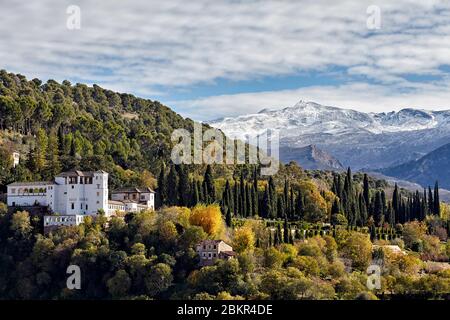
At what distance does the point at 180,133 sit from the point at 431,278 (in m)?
66.8

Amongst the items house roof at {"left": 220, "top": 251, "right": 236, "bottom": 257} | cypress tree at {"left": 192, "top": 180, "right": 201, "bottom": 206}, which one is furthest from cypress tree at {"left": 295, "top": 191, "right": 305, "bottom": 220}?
house roof at {"left": 220, "top": 251, "right": 236, "bottom": 257}

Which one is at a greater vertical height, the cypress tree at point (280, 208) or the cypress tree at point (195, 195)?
the cypress tree at point (195, 195)

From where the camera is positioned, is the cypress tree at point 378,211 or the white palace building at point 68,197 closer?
the white palace building at point 68,197

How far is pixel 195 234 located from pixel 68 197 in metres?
11.9

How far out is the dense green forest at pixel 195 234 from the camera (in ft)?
216

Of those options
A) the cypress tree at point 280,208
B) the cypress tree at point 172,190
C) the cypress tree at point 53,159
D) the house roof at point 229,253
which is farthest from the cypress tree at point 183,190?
the house roof at point 229,253

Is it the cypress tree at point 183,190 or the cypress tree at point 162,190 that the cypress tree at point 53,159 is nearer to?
the cypress tree at point 162,190

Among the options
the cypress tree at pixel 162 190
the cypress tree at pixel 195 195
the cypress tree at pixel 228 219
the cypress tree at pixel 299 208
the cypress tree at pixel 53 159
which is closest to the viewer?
the cypress tree at pixel 228 219

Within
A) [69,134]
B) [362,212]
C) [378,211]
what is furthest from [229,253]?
[69,134]

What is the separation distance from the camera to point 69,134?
95.3 m

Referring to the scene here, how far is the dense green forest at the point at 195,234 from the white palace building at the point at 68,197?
138 cm

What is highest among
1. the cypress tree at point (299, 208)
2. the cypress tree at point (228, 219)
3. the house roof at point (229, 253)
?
the cypress tree at point (299, 208)

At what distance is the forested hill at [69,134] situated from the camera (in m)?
86.9

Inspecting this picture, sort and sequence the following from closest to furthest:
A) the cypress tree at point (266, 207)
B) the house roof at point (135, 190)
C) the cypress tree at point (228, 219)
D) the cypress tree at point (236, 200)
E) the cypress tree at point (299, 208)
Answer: the cypress tree at point (228, 219)
the house roof at point (135, 190)
the cypress tree at point (236, 200)
the cypress tree at point (266, 207)
the cypress tree at point (299, 208)
